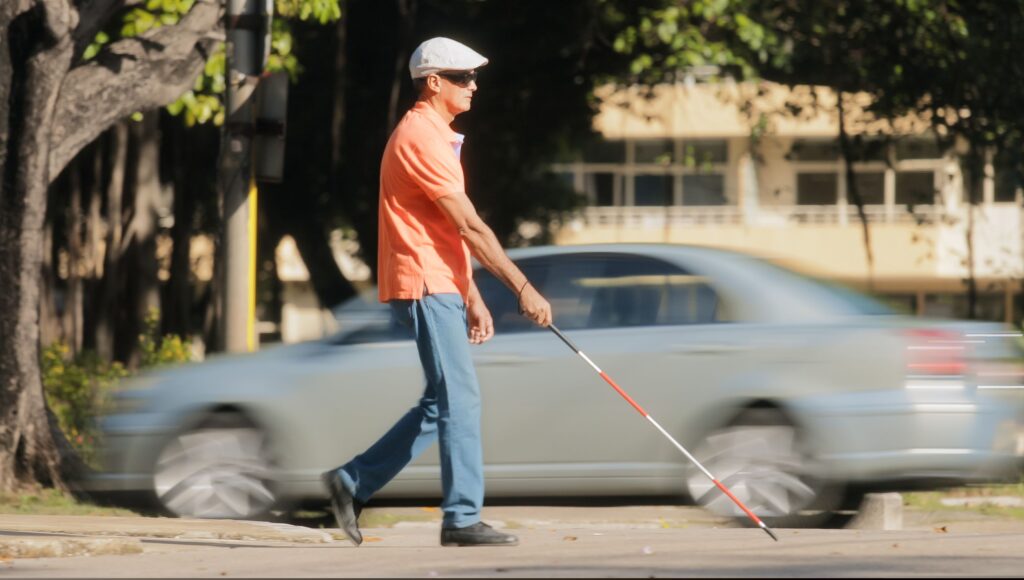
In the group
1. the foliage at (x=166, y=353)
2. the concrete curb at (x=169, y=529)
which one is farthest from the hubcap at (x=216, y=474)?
the foliage at (x=166, y=353)

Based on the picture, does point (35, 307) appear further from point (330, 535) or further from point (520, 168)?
point (520, 168)

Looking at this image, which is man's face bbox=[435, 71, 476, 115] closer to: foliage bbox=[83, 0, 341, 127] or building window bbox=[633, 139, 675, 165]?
foliage bbox=[83, 0, 341, 127]

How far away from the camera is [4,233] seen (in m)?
9.90

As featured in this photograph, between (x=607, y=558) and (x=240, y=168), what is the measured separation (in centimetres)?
473

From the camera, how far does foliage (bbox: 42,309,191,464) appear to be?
13781mm

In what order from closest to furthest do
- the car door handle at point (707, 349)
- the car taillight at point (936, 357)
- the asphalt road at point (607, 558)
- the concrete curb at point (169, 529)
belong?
the asphalt road at point (607, 558) < the concrete curb at point (169, 529) < the car taillight at point (936, 357) < the car door handle at point (707, 349)

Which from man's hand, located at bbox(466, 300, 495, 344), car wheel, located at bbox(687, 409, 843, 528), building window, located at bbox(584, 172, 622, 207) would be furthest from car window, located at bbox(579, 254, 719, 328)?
building window, located at bbox(584, 172, 622, 207)

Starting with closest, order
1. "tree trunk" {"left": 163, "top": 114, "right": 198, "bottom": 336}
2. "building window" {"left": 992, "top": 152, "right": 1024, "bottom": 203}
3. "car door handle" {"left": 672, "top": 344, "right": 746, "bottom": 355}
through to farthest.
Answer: "car door handle" {"left": 672, "top": 344, "right": 746, "bottom": 355} → "building window" {"left": 992, "top": 152, "right": 1024, "bottom": 203} → "tree trunk" {"left": 163, "top": 114, "right": 198, "bottom": 336}

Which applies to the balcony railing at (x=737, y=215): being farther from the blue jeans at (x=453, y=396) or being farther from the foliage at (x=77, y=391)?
the blue jeans at (x=453, y=396)

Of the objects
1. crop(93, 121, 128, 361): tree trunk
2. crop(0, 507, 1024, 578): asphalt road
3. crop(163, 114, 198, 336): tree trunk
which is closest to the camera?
crop(0, 507, 1024, 578): asphalt road

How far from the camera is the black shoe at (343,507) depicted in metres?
6.87

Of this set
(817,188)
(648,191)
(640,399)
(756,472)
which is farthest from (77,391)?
(817,188)

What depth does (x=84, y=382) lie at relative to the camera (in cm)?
1539

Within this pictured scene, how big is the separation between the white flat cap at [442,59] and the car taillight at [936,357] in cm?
293
